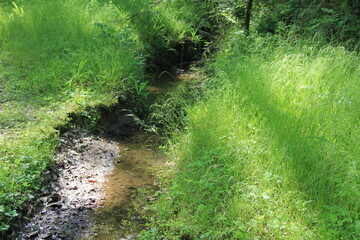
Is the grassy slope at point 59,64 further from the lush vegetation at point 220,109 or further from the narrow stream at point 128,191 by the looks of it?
the narrow stream at point 128,191

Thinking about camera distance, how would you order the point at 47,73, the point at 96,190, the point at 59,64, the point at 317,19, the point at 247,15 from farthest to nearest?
the point at 247,15 → the point at 317,19 → the point at 59,64 → the point at 47,73 → the point at 96,190

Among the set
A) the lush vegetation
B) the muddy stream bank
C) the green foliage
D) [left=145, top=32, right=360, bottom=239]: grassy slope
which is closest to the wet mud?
the muddy stream bank

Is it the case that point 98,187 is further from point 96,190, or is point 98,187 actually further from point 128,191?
point 128,191

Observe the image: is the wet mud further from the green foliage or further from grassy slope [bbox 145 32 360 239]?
the green foliage

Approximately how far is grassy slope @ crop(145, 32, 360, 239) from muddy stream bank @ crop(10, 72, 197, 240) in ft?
1.28

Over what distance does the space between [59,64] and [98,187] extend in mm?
2625

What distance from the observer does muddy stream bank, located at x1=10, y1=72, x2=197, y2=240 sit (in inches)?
133

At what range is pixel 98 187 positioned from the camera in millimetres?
4027

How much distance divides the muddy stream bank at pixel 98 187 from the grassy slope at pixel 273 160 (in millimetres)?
389

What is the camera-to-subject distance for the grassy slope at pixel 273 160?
281 centimetres

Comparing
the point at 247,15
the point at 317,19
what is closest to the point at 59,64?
the point at 247,15

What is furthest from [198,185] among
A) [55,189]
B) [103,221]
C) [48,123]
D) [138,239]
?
[48,123]

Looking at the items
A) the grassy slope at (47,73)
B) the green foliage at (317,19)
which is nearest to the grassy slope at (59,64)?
the grassy slope at (47,73)

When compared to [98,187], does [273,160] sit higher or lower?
higher
